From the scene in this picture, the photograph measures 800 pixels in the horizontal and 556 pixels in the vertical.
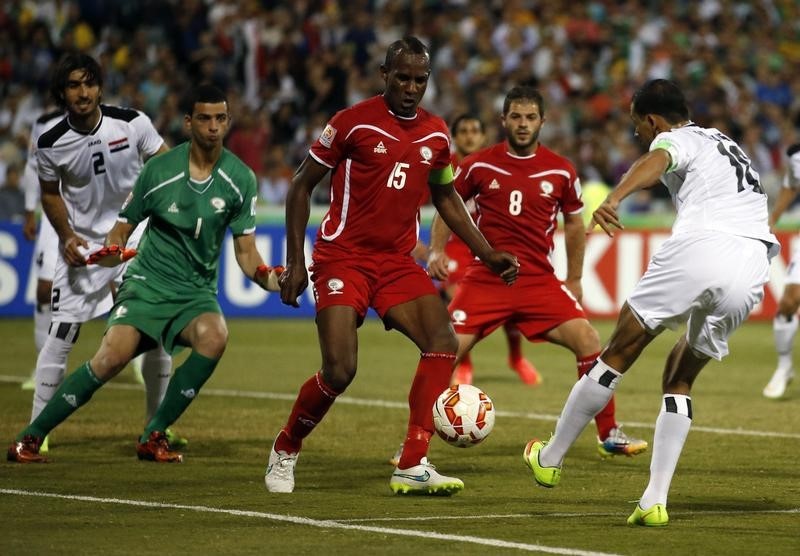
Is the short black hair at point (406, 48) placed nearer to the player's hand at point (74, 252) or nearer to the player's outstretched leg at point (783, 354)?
A: the player's hand at point (74, 252)

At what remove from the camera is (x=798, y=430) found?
36.9 ft

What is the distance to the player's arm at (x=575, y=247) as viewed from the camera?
10352 mm

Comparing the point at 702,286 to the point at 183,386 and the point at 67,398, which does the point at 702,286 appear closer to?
the point at 183,386

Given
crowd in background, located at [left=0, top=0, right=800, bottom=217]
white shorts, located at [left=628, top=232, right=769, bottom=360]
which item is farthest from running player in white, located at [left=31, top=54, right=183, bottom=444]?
crowd in background, located at [left=0, top=0, right=800, bottom=217]

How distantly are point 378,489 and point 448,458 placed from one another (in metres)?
1.47

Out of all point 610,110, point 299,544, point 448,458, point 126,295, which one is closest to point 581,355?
point 448,458

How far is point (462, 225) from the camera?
8.51m

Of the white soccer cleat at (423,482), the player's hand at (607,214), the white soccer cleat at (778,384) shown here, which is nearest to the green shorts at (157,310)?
the white soccer cleat at (423,482)

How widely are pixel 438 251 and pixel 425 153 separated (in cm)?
221

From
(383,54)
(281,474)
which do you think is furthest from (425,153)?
(383,54)

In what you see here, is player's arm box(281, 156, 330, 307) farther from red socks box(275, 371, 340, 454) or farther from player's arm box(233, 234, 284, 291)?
player's arm box(233, 234, 284, 291)

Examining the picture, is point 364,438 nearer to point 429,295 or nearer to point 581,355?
point 581,355

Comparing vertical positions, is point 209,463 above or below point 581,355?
below

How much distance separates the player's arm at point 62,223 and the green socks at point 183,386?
93 cm
